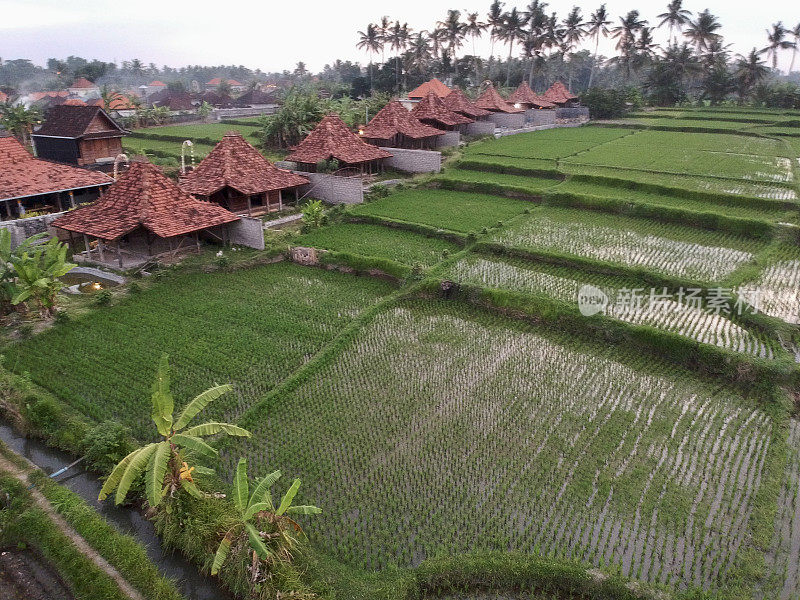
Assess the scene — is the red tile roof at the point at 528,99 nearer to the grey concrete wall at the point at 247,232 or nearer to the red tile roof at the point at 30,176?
the grey concrete wall at the point at 247,232

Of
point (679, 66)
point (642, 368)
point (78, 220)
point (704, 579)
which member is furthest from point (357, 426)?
point (679, 66)

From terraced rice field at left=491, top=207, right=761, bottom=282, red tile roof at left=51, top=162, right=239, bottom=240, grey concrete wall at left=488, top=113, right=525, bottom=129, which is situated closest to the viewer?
red tile roof at left=51, top=162, right=239, bottom=240

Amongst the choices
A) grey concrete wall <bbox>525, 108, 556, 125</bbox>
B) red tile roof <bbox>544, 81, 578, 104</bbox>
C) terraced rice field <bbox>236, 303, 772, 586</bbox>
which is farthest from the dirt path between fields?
red tile roof <bbox>544, 81, 578, 104</bbox>

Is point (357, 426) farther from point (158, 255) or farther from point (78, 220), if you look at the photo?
point (78, 220)

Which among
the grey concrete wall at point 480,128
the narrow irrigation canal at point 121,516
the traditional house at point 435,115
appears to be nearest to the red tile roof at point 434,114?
the traditional house at point 435,115

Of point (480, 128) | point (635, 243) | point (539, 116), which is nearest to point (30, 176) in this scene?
point (635, 243)

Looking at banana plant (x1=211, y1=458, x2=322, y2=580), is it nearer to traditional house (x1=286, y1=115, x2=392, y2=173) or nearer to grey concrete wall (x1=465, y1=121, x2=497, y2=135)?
traditional house (x1=286, y1=115, x2=392, y2=173)
